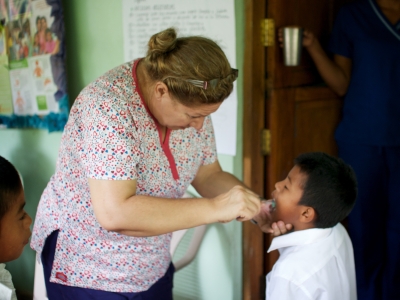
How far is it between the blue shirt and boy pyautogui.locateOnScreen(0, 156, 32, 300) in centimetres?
161

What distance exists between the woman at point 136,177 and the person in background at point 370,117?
1.01 m

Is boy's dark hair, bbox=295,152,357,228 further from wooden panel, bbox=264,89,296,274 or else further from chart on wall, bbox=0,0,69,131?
chart on wall, bbox=0,0,69,131

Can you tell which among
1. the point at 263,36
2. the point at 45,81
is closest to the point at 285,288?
the point at 263,36

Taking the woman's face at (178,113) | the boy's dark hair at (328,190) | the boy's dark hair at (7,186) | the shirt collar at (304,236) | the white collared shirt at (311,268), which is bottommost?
the white collared shirt at (311,268)

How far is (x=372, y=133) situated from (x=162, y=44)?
1404 millimetres

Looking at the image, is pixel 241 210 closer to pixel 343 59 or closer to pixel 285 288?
pixel 285 288

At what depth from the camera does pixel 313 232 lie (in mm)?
1370

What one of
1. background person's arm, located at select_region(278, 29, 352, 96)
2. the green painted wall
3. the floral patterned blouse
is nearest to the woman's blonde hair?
the floral patterned blouse

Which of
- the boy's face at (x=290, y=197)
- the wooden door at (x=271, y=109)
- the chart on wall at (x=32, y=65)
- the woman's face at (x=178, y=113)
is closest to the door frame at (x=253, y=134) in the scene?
the wooden door at (x=271, y=109)

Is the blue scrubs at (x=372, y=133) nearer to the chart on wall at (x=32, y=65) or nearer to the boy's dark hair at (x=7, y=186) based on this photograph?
the chart on wall at (x=32, y=65)

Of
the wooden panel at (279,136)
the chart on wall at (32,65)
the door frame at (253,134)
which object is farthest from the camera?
the chart on wall at (32,65)

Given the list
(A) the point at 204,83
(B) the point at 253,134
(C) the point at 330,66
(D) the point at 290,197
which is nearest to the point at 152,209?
(A) the point at 204,83

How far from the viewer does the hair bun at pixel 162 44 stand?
1090mm

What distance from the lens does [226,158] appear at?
6.32 ft
